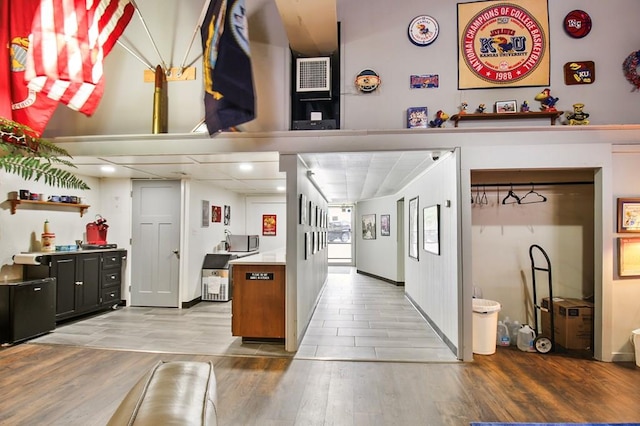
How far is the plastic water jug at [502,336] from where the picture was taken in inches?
152

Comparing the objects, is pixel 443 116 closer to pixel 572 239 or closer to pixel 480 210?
pixel 480 210

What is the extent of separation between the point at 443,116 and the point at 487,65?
0.78m

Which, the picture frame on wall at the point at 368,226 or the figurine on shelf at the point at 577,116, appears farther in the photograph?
the picture frame on wall at the point at 368,226

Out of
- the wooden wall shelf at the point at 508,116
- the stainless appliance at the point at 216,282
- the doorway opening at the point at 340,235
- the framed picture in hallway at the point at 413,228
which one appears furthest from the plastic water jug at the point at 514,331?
the doorway opening at the point at 340,235

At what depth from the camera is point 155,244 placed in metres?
5.75

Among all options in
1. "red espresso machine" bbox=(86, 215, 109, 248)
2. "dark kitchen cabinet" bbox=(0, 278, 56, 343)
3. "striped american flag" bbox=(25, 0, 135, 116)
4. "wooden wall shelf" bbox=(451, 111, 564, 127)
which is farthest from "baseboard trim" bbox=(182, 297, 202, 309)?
"wooden wall shelf" bbox=(451, 111, 564, 127)

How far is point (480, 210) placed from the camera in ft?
13.6

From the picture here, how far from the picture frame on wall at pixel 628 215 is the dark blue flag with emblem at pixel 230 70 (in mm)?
3962

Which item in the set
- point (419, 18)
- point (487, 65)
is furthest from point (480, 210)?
point (419, 18)

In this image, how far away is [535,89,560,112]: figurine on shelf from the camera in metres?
3.50

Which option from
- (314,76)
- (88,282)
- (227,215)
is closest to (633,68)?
(314,76)

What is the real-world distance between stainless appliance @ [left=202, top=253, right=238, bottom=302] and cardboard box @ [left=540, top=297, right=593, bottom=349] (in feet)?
16.5

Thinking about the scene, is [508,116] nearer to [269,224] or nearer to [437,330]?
[437,330]

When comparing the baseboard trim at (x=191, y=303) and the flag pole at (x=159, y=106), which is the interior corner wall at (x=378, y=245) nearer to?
the baseboard trim at (x=191, y=303)
